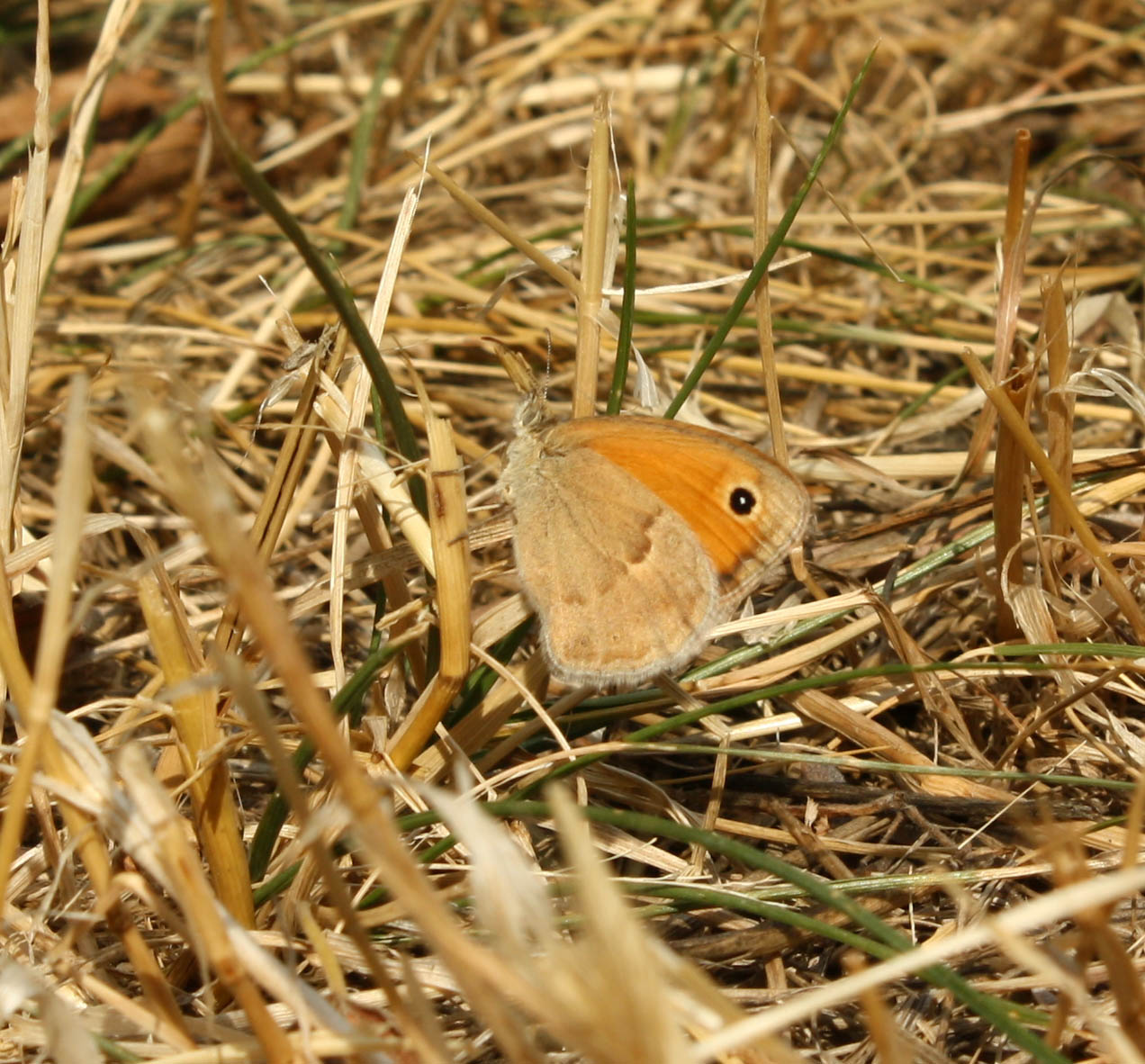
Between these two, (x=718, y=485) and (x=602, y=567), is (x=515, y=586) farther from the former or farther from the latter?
(x=718, y=485)

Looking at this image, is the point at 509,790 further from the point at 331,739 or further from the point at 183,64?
the point at 183,64

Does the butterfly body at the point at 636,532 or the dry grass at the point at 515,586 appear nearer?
the dry grass at the point at 515,586

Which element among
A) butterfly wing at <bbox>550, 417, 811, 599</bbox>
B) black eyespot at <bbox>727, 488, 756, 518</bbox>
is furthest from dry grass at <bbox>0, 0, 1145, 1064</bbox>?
black eyespot at <bbox>727, 488, 756, 518</bbox>

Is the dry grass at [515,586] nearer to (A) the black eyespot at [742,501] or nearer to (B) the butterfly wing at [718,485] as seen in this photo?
(B) the butterfly wing at [718,485]

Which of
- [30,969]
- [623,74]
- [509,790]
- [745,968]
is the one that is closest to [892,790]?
[745,968]

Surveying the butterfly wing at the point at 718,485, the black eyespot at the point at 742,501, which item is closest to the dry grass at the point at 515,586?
the butterfly wing at the point at 718,485

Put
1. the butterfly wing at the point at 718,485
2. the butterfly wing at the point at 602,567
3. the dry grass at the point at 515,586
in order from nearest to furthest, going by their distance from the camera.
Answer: the dry grass at the point at 515,586, the butterfly wing at the point at 602,567, the butterfly wing at the point at 718,485

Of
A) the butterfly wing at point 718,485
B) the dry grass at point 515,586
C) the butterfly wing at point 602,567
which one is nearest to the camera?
the dry grass at point 515,586
